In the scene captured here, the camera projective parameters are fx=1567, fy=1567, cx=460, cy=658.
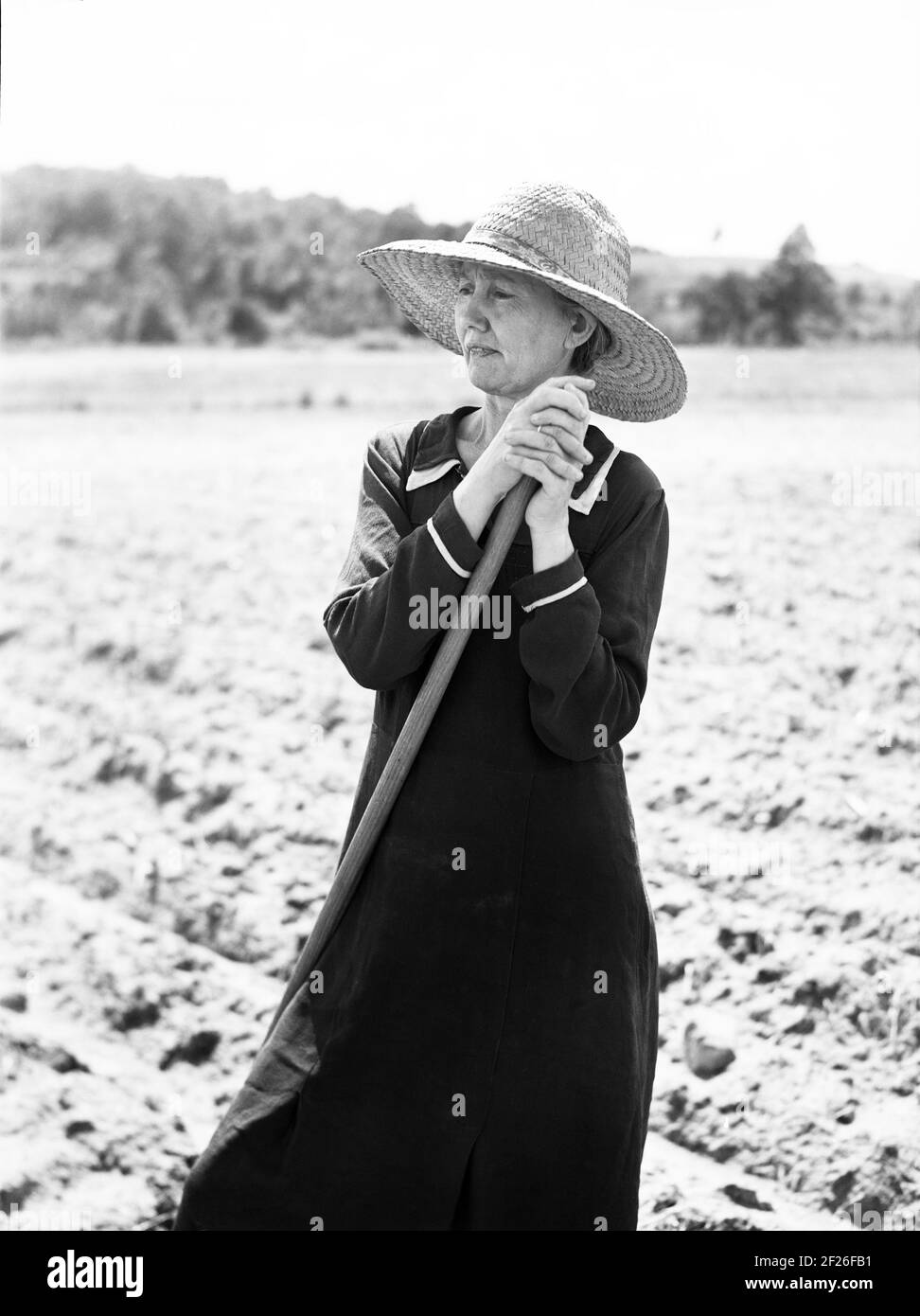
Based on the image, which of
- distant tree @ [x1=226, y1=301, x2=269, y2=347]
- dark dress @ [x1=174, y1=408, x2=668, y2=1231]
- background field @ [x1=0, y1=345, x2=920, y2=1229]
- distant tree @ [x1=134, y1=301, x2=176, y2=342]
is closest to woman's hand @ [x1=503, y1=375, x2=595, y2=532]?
dark dress @ [x1=174, y1=408, x2=668, y2=1231]

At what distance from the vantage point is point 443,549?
182 centimetres

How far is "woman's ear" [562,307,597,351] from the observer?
1.93 meters

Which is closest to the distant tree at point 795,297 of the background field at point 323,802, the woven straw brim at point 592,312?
the background field at point 323,802

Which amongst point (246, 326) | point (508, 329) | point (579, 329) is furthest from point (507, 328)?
point (246, 326)

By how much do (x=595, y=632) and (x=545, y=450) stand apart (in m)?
0.22

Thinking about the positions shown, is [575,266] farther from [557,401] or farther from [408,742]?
[408,742]

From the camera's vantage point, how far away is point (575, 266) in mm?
1883

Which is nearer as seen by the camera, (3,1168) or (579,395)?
(579,395)

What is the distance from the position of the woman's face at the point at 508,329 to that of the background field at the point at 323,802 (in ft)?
5.52

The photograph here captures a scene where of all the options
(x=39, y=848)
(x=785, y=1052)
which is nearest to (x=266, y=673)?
(x=39, y=848)

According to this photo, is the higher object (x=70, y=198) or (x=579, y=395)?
(x=70, y=198)

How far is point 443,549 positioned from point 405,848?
391 millimetres

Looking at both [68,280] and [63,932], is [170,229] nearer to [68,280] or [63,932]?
[68,280]

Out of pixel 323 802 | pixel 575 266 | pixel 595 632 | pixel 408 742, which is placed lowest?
pixel 323 802
